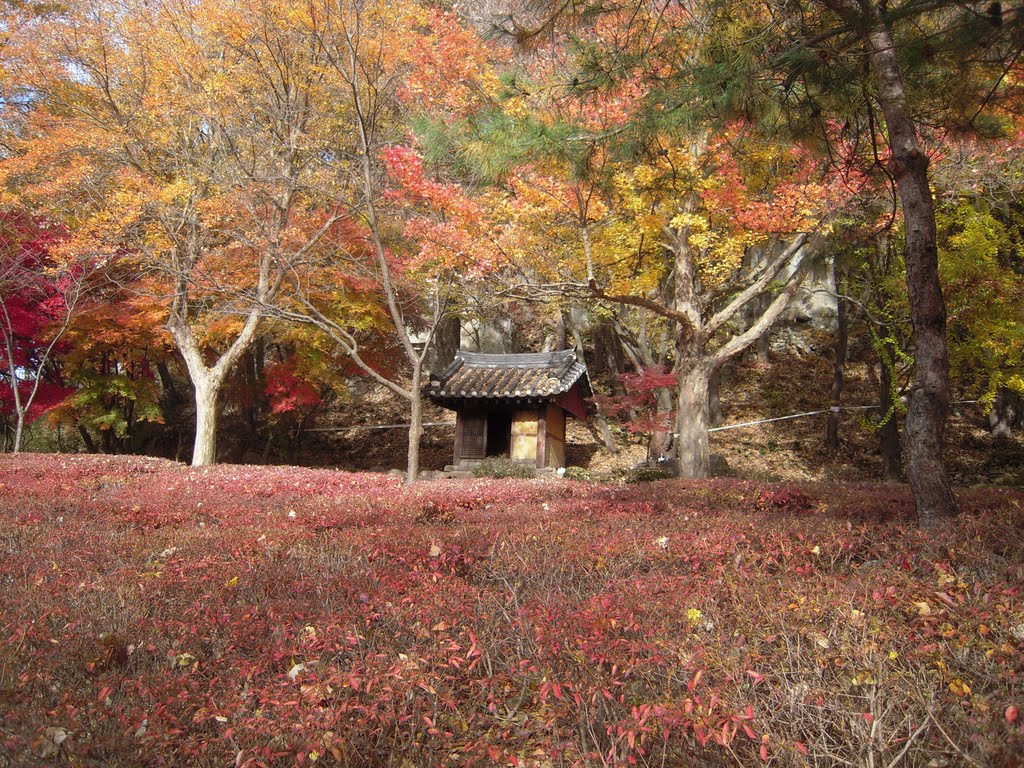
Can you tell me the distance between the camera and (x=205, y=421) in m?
16.6

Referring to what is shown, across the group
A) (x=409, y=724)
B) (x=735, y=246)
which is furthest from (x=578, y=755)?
(x=735, y=246)

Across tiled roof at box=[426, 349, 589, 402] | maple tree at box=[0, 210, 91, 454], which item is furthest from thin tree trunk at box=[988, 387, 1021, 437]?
maple tree at box=[0, 210, 91, 454]

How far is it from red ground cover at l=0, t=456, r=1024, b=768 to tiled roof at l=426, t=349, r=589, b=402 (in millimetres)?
12418

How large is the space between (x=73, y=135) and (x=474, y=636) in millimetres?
16259

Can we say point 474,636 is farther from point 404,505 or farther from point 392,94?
point 392,94

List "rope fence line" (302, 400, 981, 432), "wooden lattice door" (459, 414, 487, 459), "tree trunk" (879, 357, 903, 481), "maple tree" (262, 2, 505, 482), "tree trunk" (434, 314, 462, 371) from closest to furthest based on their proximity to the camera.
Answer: "maple tree" (262, 2, 505, 482) → "tree trunk" (879, 357, 903, 481) → "wooden lattice door" (459, 414, 487, 459) → "rope fence line" (302, 400, 981, 432) → "tree trunk" (434, 314, 462, 371)

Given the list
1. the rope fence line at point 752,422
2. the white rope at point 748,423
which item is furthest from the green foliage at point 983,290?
the white rope at point 748,423

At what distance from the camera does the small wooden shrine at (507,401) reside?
18312mm

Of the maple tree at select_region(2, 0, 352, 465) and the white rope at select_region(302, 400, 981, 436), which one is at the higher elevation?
the maple tree at select_region(2, 0, 352, 465)

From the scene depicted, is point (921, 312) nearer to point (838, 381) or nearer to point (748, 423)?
point (838, 381)

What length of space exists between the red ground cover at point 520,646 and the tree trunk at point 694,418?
22.8 ft

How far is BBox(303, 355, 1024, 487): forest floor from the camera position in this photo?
62.6 feet

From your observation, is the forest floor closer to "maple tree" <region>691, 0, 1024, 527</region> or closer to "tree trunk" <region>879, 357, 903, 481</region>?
"tree trunk" <region>879, 357, 903, 481</region>

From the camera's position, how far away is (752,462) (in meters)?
20.5
